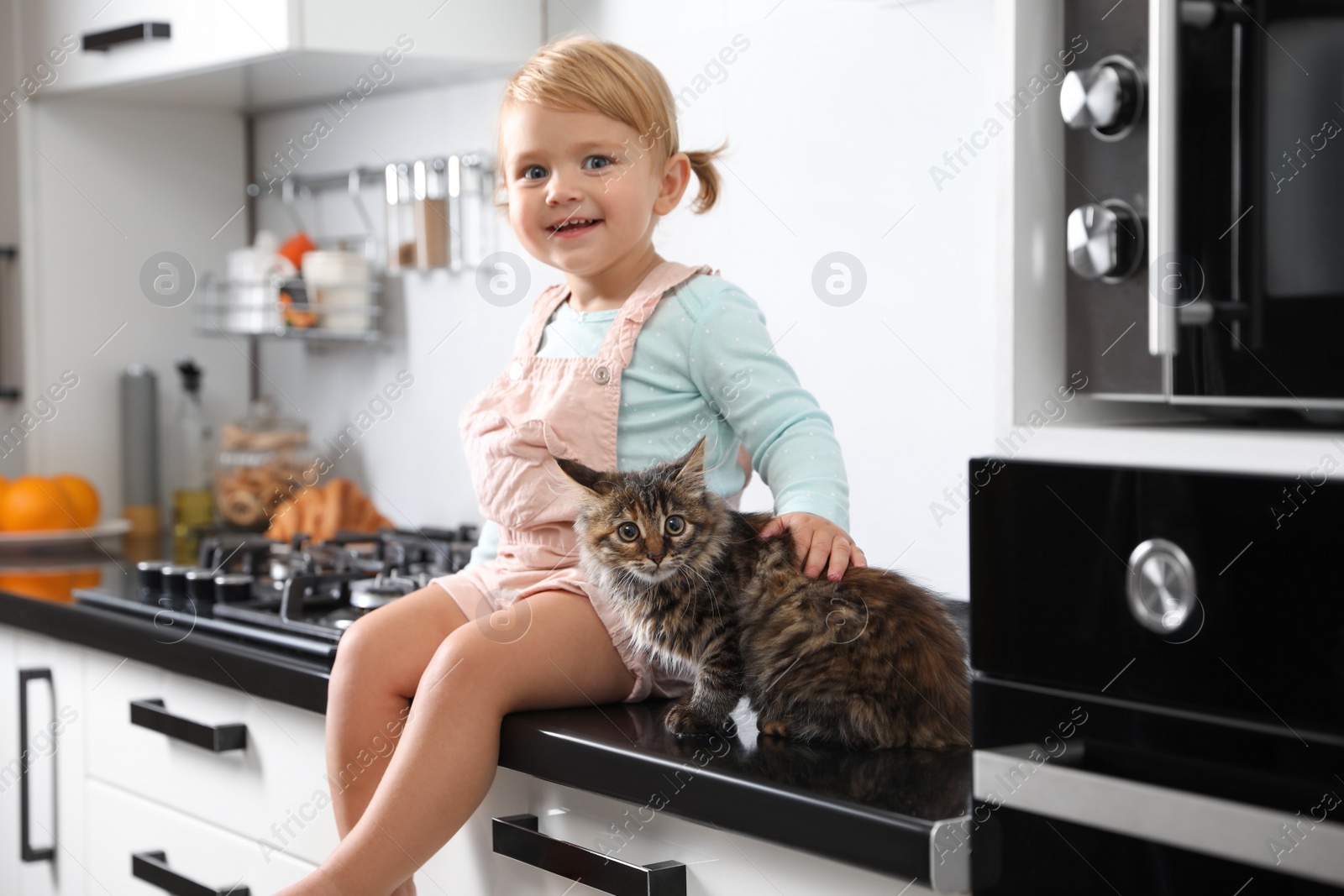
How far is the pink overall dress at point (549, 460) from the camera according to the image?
1149 mm

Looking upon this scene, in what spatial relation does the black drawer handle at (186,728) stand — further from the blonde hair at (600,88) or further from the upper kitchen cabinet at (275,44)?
the upper kitchen cabinet at (275,44)

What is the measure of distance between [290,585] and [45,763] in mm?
483

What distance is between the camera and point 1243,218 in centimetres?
67

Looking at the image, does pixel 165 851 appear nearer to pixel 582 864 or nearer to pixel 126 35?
pixel 582 864

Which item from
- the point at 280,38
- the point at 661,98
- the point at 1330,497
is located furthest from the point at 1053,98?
the point at 280,38

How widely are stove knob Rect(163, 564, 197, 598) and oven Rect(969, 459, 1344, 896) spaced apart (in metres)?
1.13

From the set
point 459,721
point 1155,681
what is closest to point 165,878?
point 459,721

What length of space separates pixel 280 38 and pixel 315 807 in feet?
3.16

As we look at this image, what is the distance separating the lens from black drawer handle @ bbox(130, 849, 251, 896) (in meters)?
1.37

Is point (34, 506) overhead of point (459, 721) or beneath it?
overhead

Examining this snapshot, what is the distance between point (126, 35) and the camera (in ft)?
6.34

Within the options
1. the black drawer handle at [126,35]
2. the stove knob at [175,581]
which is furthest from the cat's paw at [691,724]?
the black drawer handle at [126,35]

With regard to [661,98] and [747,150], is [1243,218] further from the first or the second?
[747,150]

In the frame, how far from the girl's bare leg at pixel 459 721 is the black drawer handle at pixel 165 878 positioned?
39cm
